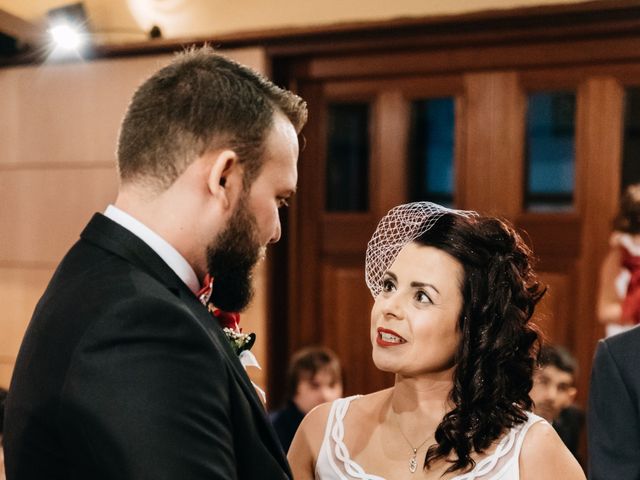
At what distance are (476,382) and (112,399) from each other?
960mm

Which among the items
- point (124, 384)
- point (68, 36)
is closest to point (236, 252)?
point (124, 384)

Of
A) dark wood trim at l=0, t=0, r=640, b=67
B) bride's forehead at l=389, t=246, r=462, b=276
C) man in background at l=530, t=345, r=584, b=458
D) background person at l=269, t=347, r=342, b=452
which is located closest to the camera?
bride's forehead at l=389, t=246, r=462, b=276

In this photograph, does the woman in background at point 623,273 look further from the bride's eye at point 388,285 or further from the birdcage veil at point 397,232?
the bride's eye at point 388,285

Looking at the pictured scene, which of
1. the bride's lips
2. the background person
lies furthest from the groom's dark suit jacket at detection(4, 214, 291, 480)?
the background person

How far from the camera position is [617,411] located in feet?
5.51

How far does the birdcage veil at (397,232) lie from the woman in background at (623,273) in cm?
175

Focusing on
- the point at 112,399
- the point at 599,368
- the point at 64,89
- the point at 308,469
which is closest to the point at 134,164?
the point at 112,399

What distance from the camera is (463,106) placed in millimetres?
3850

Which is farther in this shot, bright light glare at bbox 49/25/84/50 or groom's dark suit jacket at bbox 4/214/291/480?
bright light glare at bbox 49/25/84/50

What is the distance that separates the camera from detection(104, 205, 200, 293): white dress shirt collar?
1.11m

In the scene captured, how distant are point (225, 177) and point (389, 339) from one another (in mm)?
686

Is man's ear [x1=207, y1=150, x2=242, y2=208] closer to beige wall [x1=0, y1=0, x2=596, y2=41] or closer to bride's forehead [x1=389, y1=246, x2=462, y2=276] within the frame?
bride's forehead [x1=389, y1=246, x2=462, y2=276]

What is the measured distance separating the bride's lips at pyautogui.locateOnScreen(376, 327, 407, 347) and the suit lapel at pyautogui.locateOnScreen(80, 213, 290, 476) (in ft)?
1.83

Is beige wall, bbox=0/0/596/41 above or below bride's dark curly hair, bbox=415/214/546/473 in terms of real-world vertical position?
above
